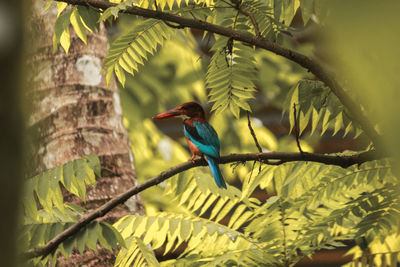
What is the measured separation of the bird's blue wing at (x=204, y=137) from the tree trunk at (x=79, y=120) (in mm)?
340

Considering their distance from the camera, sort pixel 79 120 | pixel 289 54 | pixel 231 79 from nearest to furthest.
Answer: pixel 289 54 → pixel 231 79 → pixel 79 120

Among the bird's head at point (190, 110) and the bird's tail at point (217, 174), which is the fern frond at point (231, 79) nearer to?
the bird's tail at point (217, 174)

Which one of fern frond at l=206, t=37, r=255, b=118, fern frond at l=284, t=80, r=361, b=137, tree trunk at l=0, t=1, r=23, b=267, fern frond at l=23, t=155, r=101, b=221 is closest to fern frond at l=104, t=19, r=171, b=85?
fern frond at l=206, t=37, r=255, b=118

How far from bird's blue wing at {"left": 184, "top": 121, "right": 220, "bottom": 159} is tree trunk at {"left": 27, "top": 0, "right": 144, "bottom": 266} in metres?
0.34

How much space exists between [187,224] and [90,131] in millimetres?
686

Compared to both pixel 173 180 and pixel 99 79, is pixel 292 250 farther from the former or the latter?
pixel 99 79

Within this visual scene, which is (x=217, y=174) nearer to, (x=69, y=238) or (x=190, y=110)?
(x=190, y=110)

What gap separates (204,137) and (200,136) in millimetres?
44

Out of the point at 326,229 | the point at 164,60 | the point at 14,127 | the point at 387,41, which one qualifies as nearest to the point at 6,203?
the point at 14,127

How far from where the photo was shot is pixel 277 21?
1.50m

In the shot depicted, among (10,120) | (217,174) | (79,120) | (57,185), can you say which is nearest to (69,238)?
(57,185)

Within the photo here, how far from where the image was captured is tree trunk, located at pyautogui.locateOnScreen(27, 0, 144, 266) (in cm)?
236

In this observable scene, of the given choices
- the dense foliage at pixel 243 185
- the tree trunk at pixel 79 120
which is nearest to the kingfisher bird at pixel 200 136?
the dense foliage at pixel 243 185

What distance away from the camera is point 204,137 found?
8.37ft
